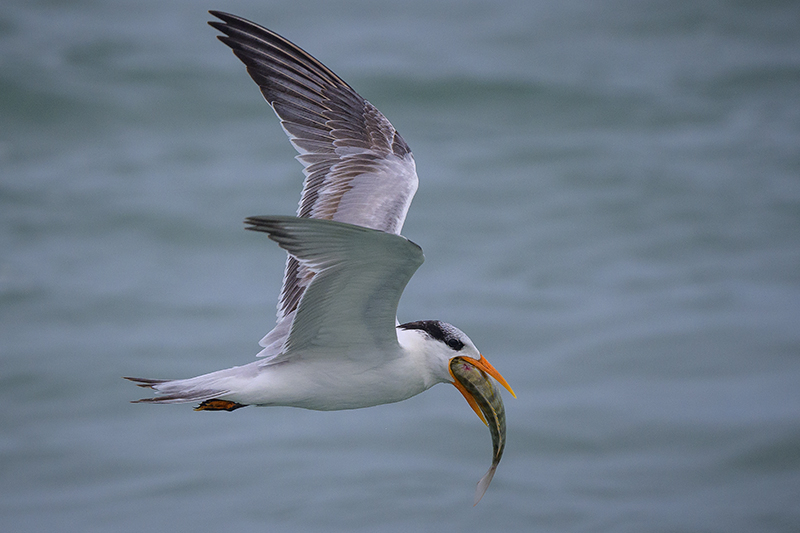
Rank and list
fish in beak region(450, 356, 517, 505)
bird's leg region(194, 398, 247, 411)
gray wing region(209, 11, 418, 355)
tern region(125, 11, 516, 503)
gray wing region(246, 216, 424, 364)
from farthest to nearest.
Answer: gray wing region(209, 11, 418, 355) < fish in beak region(450, 356, 517, 505) < bird's leg region(194, 398, 247, 411) < tern region(125, 11, 516, 503) < gray wing region(246, 216, 424, 364)

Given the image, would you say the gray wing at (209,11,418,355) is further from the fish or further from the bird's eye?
the fish

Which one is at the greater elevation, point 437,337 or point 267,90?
point 267,90

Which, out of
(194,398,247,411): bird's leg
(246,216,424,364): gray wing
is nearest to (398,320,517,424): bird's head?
(246,216,424,364): gray wing

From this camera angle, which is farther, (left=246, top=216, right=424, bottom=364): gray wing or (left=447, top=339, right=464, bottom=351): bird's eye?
(left=447, top=339, right=464, bottom=351): bird's eye

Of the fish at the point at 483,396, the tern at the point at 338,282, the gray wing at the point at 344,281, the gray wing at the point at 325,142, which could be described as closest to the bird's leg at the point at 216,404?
the tern at the point at 338,282

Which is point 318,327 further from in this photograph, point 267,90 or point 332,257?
point 267,90

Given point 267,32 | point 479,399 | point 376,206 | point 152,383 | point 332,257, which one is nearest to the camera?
point 332,257

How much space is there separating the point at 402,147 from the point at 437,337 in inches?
87.1

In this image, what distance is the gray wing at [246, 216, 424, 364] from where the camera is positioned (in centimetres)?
499

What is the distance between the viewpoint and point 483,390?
6488mm

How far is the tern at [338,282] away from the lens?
5375 mm

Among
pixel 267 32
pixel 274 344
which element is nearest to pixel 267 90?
pixel 267 32

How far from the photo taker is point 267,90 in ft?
25.7

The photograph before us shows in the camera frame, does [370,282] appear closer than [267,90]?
Yes
